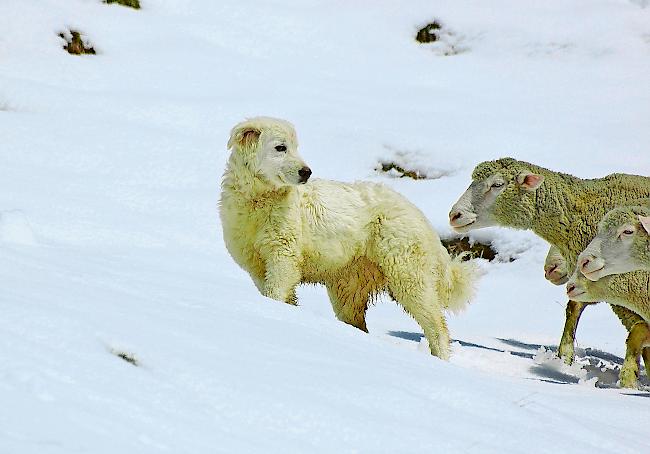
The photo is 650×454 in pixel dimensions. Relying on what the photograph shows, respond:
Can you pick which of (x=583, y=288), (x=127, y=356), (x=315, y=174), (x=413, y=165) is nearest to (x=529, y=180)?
(x=583, y=288)

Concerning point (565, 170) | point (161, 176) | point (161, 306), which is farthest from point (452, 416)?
point (565, 170)

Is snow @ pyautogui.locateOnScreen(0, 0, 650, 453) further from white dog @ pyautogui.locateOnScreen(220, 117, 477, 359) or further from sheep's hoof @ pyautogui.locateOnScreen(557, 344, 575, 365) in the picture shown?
white dog @ pyautogui.locateOnScreen(220, 117, 477, 359)

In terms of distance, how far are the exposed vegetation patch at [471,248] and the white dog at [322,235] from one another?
174 inches

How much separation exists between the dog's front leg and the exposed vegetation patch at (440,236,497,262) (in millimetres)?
5433

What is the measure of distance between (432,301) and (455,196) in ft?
18.9

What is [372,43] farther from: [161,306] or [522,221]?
[161,306]

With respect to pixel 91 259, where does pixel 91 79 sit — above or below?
above

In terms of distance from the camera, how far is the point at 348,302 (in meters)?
8.38

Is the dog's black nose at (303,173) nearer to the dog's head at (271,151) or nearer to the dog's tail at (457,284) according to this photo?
the dog's head at (271,151)

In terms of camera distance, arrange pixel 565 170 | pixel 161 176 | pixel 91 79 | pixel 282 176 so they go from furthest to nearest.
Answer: pixel 91 79 < pixel 565 170 < pixel 161 176 < pixel 282 176

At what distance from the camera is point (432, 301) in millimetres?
8180

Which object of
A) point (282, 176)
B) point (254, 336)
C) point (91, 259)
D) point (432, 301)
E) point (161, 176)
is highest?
point (161, 176)

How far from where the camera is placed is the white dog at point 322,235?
7621mm

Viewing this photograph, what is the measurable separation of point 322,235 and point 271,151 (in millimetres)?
708
